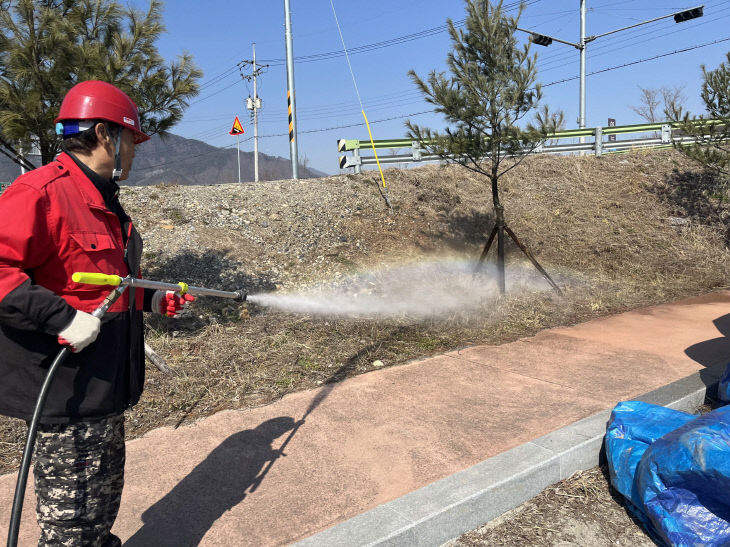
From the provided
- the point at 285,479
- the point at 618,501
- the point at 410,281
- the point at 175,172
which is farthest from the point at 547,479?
the point at 175,172

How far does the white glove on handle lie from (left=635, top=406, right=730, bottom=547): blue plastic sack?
8.14ft

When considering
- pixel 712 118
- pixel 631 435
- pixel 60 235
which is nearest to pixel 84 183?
pixel 60 235

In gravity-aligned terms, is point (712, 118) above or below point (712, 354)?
above

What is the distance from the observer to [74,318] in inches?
74.0

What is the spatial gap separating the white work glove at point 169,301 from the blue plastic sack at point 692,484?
2309 millimetres

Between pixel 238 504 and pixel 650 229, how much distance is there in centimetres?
1140

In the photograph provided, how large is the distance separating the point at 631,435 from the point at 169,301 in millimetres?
2534

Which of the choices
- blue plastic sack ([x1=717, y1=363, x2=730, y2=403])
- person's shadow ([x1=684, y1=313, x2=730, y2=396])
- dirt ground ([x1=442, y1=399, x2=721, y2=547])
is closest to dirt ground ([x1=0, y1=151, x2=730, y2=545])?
dirt ground ([x1=442, y1=399, x2=721, y2=547])

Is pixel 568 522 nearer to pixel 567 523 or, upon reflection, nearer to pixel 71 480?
pixel 567 523

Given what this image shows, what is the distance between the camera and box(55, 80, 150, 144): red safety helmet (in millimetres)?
2160

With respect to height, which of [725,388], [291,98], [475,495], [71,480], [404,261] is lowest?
[475,495]

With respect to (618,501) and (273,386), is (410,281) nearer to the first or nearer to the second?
(273,386)

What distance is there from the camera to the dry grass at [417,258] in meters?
5.05

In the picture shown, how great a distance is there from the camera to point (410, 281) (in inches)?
351
